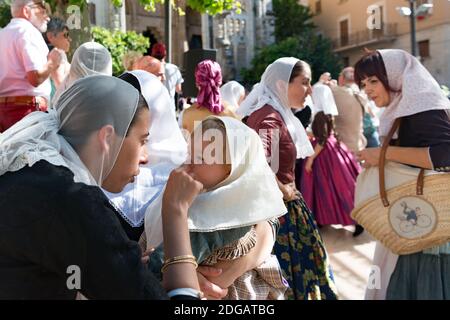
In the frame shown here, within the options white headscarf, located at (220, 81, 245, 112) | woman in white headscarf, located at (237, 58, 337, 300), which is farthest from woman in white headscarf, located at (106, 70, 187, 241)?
white headscarf, located at (220, 81, 245, 112)

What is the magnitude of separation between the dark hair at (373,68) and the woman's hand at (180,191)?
1.43m

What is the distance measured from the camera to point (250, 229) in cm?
166

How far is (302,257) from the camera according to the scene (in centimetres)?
278

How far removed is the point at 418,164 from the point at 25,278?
1837mm

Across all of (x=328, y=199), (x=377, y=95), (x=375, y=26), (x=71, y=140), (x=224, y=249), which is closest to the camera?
(x=71, y=140)

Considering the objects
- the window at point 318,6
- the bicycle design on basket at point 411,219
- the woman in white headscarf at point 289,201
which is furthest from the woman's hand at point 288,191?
the window at point 318,6

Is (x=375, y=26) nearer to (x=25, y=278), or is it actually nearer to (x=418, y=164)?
(x=418, y=164)

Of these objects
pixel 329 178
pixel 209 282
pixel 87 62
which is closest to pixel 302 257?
pixel 209 282

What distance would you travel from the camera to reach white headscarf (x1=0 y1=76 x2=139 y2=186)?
3.91 ft

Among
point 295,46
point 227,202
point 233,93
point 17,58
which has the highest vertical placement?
point 295,46

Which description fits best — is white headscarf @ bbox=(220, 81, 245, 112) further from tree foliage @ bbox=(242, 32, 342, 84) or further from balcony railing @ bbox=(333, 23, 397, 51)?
balcony railing @ bbox=(333, 23, 397, 51)

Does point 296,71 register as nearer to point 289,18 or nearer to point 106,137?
point 106,137

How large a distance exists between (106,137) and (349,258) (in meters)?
3.52
